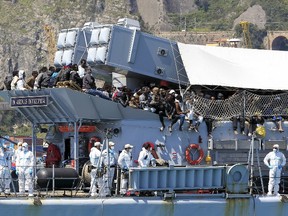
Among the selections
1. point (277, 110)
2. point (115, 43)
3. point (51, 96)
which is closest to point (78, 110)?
point (51, 96)

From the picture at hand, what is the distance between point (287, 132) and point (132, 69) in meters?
4.66

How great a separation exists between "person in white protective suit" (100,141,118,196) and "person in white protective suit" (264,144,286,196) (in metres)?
3.98

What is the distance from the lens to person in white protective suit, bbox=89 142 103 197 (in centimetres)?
2725

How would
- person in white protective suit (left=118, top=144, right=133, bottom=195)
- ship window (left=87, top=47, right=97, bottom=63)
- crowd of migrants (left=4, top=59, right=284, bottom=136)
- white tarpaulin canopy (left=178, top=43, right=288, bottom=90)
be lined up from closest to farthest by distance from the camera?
person in white protective suit (left=118, top=144, right=133, bottom=195) < crowd of migrants (left=4, top=59, right=284, bottom=136) < ship window (left=87, top=47, right=97, bottom=63) < white tarpaulin canopy (left=178, top=43, right=288, bottom=90)

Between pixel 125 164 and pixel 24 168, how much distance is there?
8.56 feet

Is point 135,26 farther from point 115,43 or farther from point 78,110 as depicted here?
point 78,110

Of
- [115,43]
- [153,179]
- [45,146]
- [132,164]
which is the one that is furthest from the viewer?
[45,146]

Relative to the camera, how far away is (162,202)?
26.9 meters

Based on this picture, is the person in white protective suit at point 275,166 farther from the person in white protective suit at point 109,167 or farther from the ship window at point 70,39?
the ship window at point 70,39

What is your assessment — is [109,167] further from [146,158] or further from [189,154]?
[189,154]

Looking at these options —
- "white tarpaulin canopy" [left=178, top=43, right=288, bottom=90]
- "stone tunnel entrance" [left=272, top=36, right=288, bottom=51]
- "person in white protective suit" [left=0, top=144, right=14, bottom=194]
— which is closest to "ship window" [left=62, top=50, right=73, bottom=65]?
"white tarpaulin canopy" [left=178, top=43, right=288, bottom=90]

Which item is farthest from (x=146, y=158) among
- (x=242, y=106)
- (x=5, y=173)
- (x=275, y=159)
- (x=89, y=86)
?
(x=242, y=106)

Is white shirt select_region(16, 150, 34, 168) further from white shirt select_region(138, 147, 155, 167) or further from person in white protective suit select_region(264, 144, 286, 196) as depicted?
person in white protective suit select_region(264, 144, 286, 196)

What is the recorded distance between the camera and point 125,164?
90.4ft
